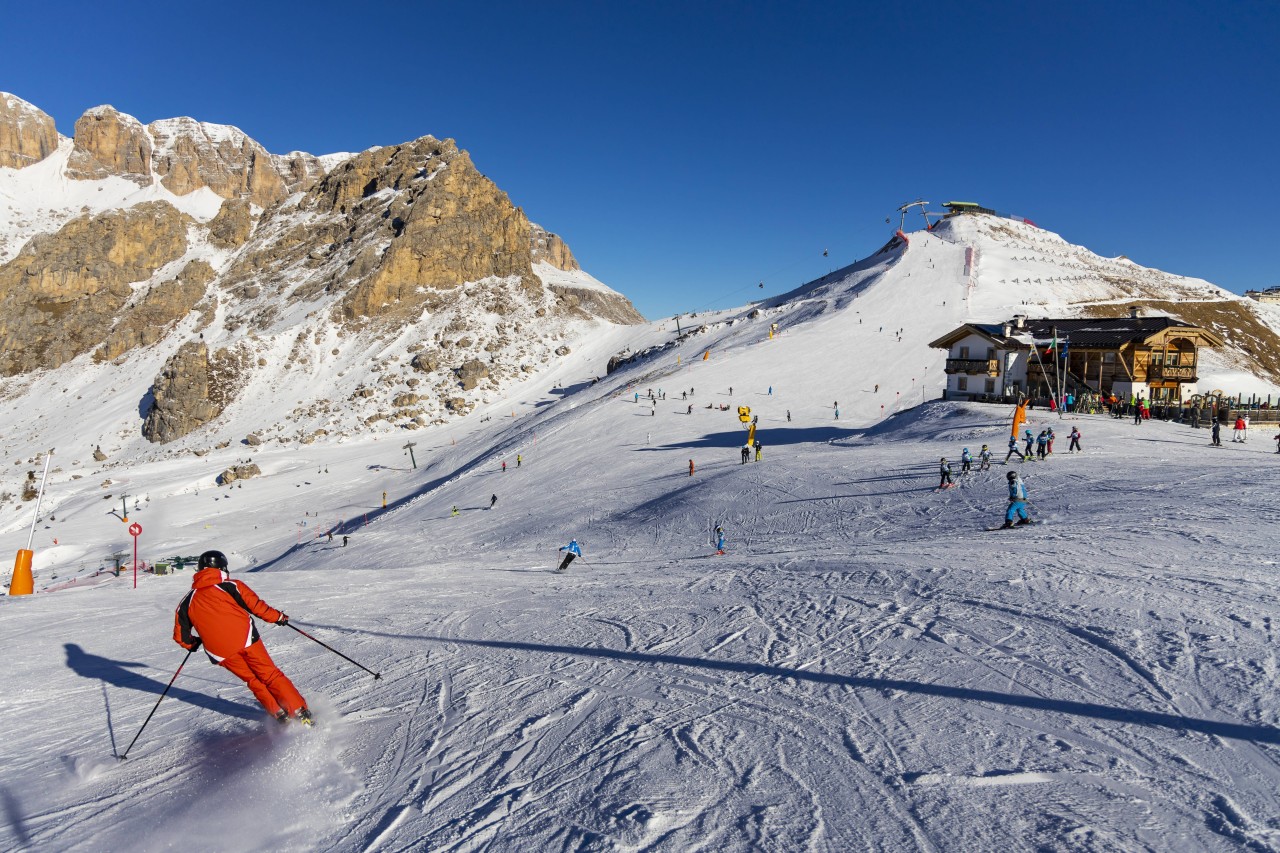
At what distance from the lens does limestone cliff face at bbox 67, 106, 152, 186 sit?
136 m

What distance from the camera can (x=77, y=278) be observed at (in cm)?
10812

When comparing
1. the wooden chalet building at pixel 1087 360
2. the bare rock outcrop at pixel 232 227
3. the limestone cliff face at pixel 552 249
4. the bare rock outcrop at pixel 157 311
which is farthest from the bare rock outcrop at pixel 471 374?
the limestone cliff face at pixel 552 249

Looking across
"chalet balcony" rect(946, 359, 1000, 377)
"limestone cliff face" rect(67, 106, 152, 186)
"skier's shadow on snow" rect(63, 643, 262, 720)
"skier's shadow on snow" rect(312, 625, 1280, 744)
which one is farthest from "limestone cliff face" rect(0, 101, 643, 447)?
"skier's shadow on snow" rect(312, 625, 1280, 744)

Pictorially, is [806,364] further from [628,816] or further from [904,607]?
[628,816]

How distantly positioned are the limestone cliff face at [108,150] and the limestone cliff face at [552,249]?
272 ft

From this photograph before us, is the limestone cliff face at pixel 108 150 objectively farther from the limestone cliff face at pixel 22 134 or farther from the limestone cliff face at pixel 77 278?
the limestone cliff face at pixel 77 278

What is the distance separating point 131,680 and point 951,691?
27.9ft

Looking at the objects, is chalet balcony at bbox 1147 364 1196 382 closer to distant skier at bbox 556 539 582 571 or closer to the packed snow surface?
the packed snow surface

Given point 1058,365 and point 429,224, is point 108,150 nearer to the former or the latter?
point 429,224

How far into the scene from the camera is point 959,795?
429 centimetres

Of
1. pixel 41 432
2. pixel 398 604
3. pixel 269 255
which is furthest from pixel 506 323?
pixel 398 604

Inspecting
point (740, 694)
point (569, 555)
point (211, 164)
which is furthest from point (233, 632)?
point (211, 164)

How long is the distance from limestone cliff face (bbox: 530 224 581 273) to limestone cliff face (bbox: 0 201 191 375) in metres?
76.2

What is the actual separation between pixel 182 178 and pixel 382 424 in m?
111
